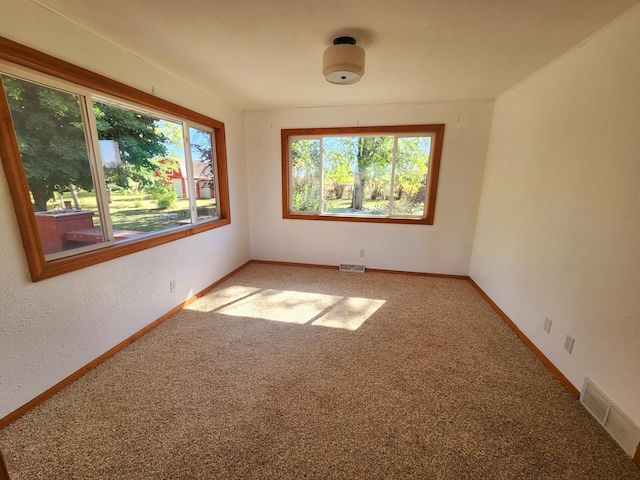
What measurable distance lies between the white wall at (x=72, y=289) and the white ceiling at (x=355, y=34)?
14 centimetres

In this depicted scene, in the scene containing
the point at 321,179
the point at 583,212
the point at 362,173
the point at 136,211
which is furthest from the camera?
the point at 321,179

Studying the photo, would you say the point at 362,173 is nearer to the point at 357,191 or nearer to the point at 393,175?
the point at 357,191

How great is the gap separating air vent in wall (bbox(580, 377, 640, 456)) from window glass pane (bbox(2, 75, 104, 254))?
3.54m

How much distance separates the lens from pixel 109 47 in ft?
6.41

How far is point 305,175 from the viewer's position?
160 inches

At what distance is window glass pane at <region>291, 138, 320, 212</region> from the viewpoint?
397 cm

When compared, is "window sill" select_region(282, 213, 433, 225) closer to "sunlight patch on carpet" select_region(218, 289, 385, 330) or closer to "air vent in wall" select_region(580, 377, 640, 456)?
"sunlight patch on carpet" select_region(218, 289, 385, 330)

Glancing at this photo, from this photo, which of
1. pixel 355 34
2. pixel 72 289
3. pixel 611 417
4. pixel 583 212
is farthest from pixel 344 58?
pixel 611 417

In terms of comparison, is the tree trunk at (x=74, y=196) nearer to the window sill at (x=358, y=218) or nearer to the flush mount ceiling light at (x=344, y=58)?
the flush mount ceiling light at (x=344, y=58)

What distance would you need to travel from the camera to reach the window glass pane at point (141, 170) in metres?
2.14

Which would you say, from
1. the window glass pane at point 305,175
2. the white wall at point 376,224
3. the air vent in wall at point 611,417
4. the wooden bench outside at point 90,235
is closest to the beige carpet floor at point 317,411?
the air vent in wall at point 611,417

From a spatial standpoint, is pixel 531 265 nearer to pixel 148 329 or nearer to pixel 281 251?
pixel 281 251

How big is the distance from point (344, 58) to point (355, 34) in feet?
0.52

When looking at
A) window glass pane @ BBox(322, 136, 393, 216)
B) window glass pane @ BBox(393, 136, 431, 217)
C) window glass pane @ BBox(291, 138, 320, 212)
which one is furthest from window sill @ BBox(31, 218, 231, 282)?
window glass pane @ BBox(393, 136, 431, 217)
